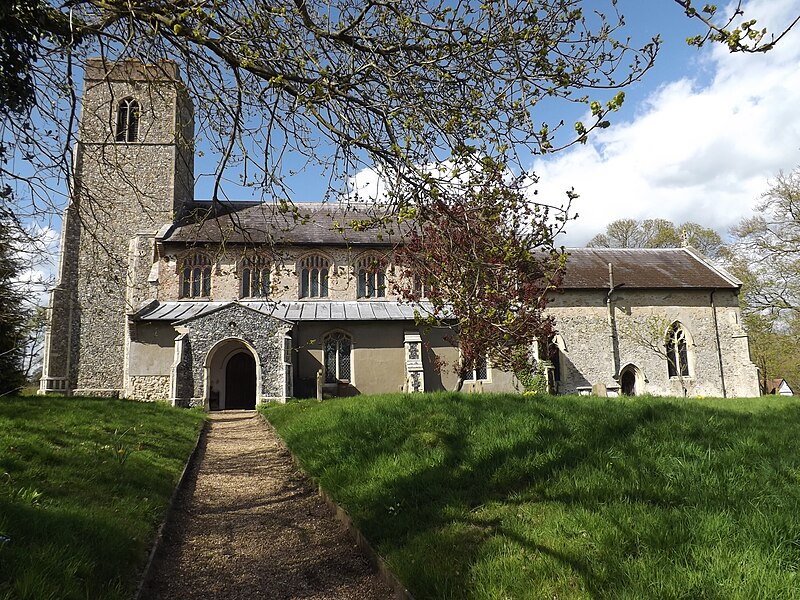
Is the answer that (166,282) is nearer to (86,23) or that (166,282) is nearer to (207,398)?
(207,398)

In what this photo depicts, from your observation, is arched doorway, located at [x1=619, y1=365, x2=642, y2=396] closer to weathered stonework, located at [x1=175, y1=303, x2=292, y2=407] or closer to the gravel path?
weathered stonework, located at [x1=175, y1=303, x2=292, y2=407]

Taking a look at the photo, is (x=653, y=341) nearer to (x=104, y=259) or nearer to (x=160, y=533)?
(x=160, y=533)

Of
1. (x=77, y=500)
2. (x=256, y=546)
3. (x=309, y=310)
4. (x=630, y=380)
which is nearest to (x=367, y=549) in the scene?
(x=256, y=546)

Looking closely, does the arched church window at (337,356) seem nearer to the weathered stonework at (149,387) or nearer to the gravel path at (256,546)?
the weathered stonework at (149,387)

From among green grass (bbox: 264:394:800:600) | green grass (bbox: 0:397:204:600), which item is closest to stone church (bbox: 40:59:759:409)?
green grass (bbox: 0:397:204:600)

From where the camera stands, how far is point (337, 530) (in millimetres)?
4930

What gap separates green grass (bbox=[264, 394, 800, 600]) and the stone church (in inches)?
518

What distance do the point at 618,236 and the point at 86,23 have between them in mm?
39101

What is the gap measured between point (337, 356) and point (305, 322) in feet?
6.28

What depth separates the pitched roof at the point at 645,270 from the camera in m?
24.8

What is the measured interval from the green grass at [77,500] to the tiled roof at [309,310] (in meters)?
11.2

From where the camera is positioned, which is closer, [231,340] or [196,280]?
[231,340]

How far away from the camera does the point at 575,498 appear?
4.03 metres

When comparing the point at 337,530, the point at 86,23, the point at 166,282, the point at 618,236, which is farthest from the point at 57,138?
the point at 618,236
